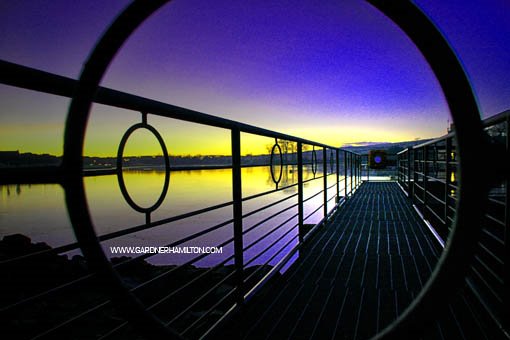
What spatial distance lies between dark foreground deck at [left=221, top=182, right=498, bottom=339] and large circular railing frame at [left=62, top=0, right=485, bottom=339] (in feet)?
0.26

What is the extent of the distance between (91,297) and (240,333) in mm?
13167

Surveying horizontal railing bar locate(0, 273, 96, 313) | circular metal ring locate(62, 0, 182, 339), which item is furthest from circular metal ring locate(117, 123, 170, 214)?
circular metal ring locate(62, 0, 182, 339)

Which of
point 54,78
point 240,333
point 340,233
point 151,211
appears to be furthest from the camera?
point 340,233

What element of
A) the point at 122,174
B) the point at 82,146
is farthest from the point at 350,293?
the point at 82,146

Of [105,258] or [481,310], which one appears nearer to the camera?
[105,258]

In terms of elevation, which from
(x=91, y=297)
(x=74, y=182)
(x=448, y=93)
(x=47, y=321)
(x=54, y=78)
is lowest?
(x=91, y=297)

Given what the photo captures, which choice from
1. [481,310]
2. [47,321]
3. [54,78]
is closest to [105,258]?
[54,78]

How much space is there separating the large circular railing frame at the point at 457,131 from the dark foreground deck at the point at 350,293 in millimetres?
79

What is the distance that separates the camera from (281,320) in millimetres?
1620

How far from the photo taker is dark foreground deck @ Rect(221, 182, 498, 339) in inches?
59.8

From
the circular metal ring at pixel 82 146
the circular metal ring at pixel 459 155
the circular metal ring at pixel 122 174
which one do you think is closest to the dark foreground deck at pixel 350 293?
the circular metal ring at pixel 459 155

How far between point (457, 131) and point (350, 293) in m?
1.84

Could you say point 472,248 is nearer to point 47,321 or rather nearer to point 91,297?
point 47,321

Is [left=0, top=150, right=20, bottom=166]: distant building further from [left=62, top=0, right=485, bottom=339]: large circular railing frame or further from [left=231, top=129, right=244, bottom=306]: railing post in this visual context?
[left=231, top=129, right=244, bottom=306]: railing post
